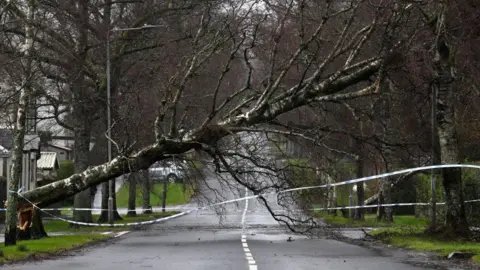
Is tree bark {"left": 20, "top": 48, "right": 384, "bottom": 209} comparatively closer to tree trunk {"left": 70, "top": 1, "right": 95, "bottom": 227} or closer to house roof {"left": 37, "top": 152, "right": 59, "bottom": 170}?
tree trunk {"left": 70, "top": 1, "right": 95, "bottom": 227}

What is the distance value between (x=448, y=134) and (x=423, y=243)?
290cm

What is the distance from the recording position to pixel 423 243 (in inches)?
824

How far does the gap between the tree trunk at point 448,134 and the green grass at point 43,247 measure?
9399 mm

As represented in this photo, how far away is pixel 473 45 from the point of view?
21719 millimetres

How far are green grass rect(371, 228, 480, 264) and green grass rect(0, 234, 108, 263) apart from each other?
8120 millimetres

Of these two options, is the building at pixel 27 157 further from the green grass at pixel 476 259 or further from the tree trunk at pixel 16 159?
the green grass at pixel 476 259

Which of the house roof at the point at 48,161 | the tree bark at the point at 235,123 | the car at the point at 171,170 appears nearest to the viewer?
the tree bark at the point at 235,123

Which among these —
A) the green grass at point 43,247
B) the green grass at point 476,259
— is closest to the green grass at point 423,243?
the green grass at point 476,259

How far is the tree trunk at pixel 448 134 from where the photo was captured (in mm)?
21859

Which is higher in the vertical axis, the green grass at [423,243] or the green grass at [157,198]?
the green grass at [157,198]

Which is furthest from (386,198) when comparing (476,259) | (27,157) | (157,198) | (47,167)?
(157,198)

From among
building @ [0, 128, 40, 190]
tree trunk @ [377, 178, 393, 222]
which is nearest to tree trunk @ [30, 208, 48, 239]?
building @ [0, 128, 40, 190]

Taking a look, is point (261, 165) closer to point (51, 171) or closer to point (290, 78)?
point (290, 78)

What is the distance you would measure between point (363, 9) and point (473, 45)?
144 inches
